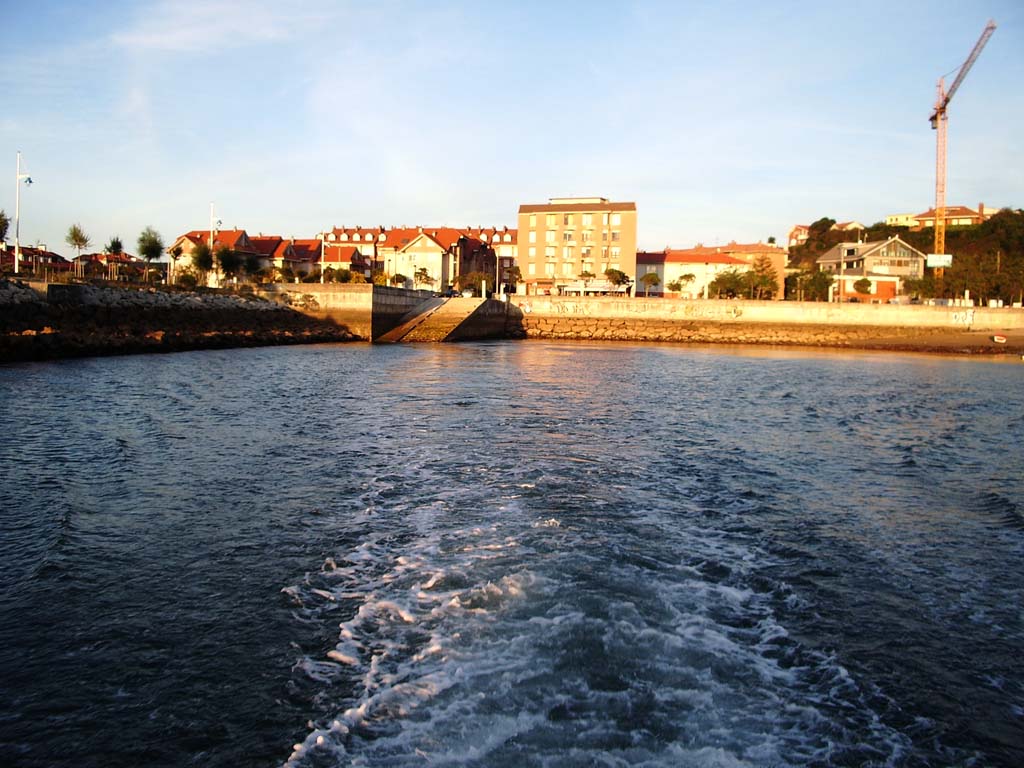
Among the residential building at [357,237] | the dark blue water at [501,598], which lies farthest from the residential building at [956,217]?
the dark blue water at [501,598]

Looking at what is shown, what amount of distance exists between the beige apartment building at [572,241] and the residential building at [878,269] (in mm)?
26503

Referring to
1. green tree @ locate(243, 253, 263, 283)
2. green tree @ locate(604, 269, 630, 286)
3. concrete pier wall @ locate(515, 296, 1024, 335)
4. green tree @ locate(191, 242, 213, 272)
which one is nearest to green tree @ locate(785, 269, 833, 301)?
green tree @ locate(604, 269, 630, 286)

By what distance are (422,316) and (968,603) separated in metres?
52.3

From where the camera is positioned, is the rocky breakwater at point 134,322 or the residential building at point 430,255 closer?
the rocky breakwater at point 134,322

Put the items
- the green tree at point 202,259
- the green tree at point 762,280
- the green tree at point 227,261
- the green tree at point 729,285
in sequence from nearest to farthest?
the green tree at point 202,259
the green tree at point 227,261
the green tree at point 762,280
the green tree at point 729,285

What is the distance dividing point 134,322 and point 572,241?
63894mm

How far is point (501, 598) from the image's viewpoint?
6594 millimetres

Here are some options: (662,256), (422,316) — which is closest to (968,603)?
(422,316)

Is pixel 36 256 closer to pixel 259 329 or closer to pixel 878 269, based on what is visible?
pixel 259 329

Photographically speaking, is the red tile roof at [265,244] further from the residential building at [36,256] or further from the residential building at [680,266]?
the residential building at [680,266]

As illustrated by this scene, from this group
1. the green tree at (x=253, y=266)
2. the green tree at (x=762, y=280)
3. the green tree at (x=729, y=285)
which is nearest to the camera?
the green tree at (x=253, y=266)

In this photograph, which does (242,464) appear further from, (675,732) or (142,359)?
(142,359)

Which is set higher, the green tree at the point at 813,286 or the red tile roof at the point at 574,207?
the red tile roof at the point at 574,207

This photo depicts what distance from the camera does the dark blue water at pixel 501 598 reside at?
466 cm
